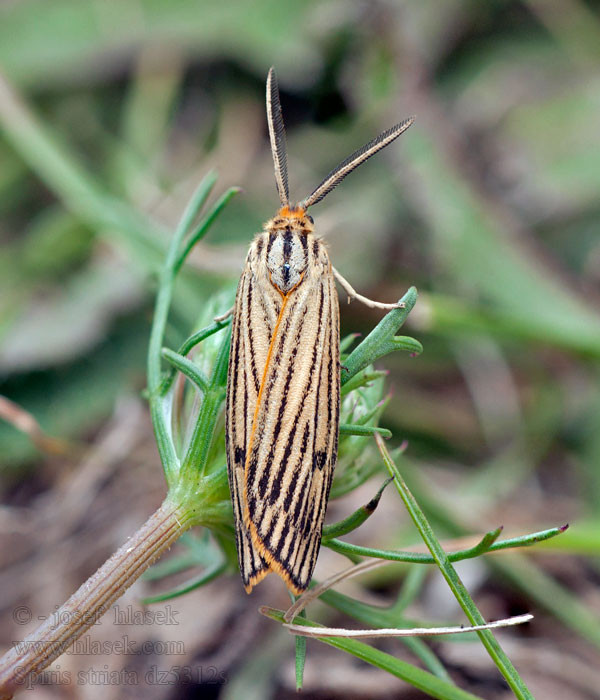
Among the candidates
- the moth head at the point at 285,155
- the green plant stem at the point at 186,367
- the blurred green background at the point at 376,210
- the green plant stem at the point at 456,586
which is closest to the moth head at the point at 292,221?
the moth head at the point at 285,155

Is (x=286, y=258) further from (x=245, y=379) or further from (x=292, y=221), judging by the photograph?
(x=245, y=379)

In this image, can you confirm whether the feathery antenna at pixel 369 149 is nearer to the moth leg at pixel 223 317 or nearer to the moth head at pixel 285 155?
the moth head at pixel 285 155

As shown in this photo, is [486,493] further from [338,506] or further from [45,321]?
[45,321]

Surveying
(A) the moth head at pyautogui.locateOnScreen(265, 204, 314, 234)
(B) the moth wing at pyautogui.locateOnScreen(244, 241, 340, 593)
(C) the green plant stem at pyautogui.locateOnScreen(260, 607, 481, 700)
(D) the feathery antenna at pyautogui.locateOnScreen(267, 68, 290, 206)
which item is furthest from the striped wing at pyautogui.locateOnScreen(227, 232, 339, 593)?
(D) the feathery antenna at pyautogui.locateOnScreen(267, 68, 290, 206)

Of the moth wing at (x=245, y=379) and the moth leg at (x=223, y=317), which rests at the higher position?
the moth leg at (x=223, y=317)

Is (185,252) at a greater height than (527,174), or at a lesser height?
lesser

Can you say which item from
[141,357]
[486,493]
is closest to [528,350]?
[486,493]
